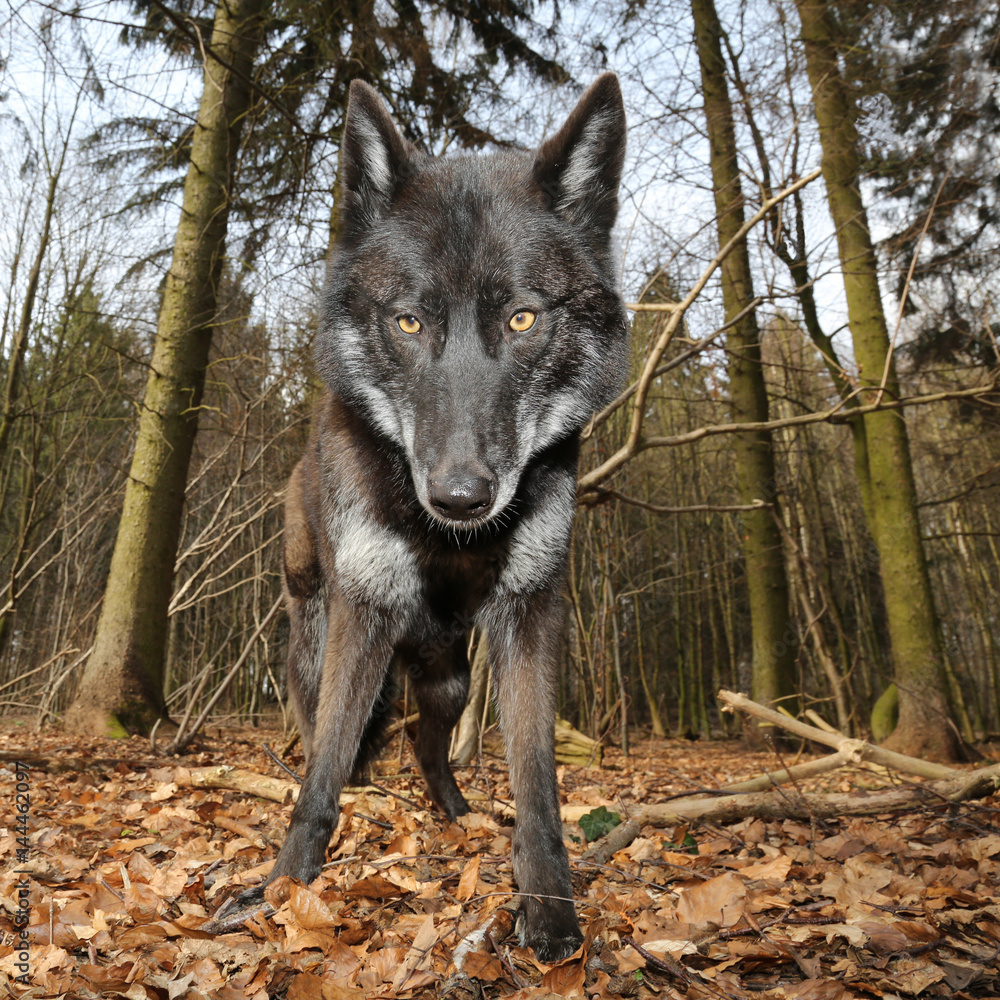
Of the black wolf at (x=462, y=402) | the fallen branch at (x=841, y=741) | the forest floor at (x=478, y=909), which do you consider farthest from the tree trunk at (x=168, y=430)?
the fallen branch at (x=841, y=741)

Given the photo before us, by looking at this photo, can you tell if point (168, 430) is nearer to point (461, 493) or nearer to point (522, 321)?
point (522, 321)

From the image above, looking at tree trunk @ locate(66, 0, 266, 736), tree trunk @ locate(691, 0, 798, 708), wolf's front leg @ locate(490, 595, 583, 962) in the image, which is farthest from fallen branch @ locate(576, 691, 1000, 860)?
tree trunk @ locate(691, 0, 798, 708)

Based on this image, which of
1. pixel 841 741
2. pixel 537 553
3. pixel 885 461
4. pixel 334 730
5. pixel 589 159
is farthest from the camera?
pixel 885 461

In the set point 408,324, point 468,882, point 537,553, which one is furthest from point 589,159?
point 468,882

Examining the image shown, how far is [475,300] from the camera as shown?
2.48 metres

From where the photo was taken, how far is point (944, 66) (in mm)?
7395

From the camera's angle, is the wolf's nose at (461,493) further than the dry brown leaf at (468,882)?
No

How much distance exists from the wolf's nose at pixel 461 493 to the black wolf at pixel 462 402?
0.17ft

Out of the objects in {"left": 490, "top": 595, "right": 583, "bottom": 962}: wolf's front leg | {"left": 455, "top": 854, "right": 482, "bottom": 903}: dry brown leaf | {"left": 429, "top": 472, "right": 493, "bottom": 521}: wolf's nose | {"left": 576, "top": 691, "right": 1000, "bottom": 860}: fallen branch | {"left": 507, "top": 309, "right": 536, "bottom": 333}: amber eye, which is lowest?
{"left": 576, "top": 691, "right": 1000, "bottom": 860}: fallen branch

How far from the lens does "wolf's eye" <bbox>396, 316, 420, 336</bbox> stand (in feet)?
8.32

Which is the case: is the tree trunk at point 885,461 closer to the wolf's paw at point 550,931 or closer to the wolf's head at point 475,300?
the wolf's head at point 475,300

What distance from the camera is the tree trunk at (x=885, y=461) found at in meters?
7.59

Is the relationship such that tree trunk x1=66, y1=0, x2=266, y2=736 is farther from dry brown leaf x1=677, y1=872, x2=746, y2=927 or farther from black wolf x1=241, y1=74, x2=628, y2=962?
dry brown leaf x1=677, y1=872, x2=746, y2=927

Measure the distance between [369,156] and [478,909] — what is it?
9.10 feet
